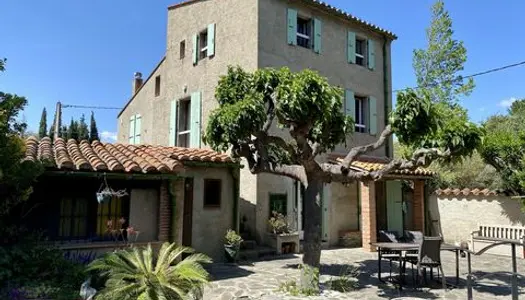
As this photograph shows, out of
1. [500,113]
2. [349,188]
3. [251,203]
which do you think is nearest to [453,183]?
[349,188]

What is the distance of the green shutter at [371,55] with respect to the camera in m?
19.0

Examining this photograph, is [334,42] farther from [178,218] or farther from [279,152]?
[178,218]

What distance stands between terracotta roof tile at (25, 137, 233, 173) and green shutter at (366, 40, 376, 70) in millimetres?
9823

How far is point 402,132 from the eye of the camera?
8.86 meters

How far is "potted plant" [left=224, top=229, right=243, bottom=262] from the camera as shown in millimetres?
12477

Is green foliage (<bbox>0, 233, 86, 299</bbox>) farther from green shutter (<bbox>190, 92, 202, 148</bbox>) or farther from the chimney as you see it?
the chimney

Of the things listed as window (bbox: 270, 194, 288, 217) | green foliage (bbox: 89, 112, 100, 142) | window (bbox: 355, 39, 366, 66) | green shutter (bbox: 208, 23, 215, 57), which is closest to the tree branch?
window (bbox: 270, 194, 288, 217)

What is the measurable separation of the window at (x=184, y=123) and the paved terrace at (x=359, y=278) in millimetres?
7396

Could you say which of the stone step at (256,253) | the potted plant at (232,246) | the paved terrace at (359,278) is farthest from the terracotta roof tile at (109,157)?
the paved terrace at (359,278)

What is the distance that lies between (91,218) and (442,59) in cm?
2084

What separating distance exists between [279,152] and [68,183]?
5.75m

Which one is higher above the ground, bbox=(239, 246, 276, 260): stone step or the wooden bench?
the wooden bench

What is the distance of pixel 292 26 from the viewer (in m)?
16.1

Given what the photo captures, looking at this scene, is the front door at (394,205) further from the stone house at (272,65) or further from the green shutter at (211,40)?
the green shutter at (211,40)
